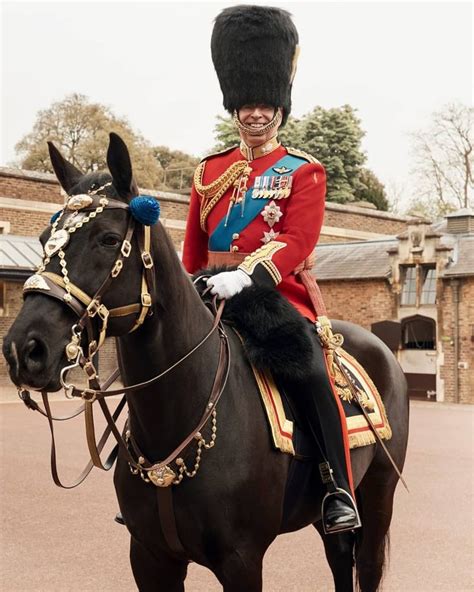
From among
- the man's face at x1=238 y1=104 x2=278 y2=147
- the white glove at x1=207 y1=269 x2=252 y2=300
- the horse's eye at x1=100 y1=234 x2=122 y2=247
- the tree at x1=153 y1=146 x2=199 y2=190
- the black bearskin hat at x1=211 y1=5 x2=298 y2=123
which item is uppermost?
the tree at x1=153 y1=146 x2=199 y2=190

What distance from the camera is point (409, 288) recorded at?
24.5 meters

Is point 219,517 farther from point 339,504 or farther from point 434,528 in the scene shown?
point 434,528

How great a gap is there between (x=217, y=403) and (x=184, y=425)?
17 cm

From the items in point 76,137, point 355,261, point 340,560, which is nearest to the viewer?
point 340,560

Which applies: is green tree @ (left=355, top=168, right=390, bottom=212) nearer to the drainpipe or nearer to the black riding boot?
the drainpipe

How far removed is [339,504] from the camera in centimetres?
375

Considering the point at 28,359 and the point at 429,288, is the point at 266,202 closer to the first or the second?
the point at 28,359

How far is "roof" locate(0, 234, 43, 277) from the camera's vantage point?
69.1 feet

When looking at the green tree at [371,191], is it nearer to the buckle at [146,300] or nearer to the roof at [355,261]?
the roof at [355,261]

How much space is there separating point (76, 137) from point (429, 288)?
21801 millimetres

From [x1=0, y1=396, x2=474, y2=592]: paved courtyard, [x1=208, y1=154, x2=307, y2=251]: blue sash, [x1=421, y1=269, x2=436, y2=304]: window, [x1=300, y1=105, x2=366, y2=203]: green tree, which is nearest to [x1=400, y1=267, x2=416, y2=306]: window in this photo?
[x1=421, y1=269, x2=436, y2=304]: window

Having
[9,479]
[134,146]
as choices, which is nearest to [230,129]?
[134,146]

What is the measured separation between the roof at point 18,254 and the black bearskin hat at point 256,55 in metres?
16.8

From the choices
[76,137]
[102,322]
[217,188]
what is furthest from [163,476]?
[76,137]
